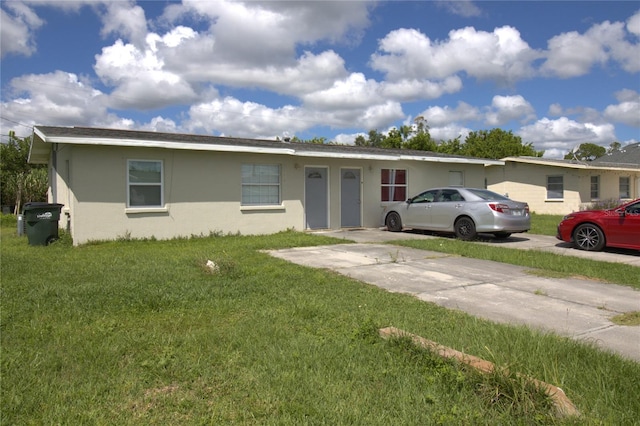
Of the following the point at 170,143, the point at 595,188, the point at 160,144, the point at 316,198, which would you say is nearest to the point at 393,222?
the point at 316,198

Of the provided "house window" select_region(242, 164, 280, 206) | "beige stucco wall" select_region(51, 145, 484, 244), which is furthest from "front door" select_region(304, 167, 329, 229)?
"house window" select_region(242, 164, 280, 206)

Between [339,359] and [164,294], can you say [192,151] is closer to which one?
[164,294]

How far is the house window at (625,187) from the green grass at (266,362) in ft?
86.1

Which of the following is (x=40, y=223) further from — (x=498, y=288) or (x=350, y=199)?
(x=498, y=288)

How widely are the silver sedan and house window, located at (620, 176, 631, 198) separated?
1773 centimetres

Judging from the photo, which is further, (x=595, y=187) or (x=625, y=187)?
(x=625, y=187)

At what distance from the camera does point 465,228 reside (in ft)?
43.2

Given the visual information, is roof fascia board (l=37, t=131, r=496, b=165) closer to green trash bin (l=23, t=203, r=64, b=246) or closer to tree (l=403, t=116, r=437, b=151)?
green trash bin (l=23, t=203, r=64, b=246)

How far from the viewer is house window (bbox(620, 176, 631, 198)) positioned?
27.0m

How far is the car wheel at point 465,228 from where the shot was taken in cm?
1296

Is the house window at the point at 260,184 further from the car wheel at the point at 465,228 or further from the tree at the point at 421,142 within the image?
the tree at the point at 421,142

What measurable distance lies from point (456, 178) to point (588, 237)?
8.33 metres

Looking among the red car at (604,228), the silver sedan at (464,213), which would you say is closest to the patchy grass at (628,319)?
the red car at (604,228)

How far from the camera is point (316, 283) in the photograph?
23.3 feet
